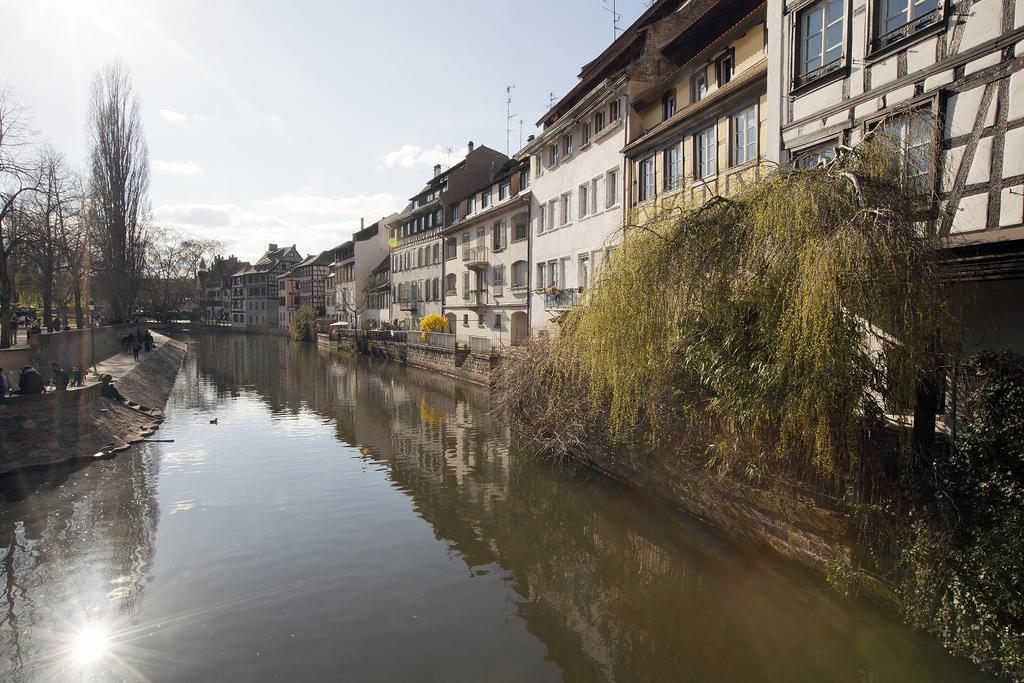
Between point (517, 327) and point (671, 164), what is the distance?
51.6 feet

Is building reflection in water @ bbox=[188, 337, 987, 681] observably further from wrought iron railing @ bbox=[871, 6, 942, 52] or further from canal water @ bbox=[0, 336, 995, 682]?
wrought iron railing @ bbox=[871, 6, 942, 52]

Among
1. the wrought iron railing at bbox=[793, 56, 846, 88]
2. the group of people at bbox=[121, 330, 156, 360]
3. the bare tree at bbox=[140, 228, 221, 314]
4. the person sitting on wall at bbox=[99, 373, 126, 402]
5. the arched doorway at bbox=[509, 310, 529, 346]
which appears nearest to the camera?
the wrought iron railing at bbox=[793, 56, 846, 88]

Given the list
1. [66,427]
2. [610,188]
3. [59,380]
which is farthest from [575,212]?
[66,427]

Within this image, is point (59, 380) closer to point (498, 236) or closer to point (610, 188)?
point (610, 188)

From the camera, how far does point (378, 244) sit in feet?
218

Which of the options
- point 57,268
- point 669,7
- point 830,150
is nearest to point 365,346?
point 57,268

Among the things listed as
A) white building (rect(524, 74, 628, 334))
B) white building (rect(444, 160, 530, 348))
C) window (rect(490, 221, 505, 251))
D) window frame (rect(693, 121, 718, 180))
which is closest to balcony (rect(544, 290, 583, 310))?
white building (rect(524, 74, 628, 334))

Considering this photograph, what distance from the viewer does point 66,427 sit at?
17.3 m

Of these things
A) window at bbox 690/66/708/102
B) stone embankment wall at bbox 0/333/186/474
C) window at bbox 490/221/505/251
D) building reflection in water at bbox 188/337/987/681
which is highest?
window at bbox 690/66/708/102

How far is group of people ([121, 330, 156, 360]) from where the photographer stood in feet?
123

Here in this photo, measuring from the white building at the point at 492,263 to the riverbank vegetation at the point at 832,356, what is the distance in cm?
2136

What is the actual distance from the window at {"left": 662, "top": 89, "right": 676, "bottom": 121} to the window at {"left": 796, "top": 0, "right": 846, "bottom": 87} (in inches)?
297

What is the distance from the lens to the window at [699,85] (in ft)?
57.3

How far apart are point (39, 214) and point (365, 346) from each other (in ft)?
104
